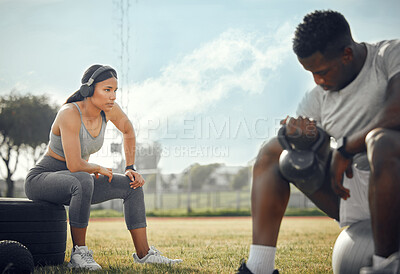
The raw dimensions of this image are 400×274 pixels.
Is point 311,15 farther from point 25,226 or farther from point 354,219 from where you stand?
point 25,226

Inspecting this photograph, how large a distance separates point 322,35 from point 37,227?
217 cm

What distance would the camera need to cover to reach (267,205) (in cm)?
192

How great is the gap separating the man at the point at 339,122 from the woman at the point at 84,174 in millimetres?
1404

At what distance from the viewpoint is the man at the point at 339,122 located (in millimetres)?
1826

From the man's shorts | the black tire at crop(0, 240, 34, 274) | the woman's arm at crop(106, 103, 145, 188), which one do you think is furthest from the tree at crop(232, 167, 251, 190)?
the man's shorts

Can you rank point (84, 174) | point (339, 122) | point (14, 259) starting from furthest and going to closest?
point (84, 174) → point (14, 259) → point (339, 122)

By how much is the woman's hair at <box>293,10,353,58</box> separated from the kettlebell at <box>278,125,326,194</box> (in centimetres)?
33

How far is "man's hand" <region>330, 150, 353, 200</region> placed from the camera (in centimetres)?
185

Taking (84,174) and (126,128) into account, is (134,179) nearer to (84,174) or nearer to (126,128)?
(84,174)

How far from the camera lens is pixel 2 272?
2.24m

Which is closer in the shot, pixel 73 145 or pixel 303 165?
pixel 303 165

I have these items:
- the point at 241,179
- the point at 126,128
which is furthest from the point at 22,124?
the point at 126,128

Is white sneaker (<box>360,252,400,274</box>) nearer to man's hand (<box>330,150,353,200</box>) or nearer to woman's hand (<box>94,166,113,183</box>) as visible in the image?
man's hand (<box>330,150,353,200</box>)

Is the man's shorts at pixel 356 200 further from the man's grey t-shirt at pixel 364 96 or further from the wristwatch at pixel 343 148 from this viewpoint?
the wristwatch at pixel 343 148
